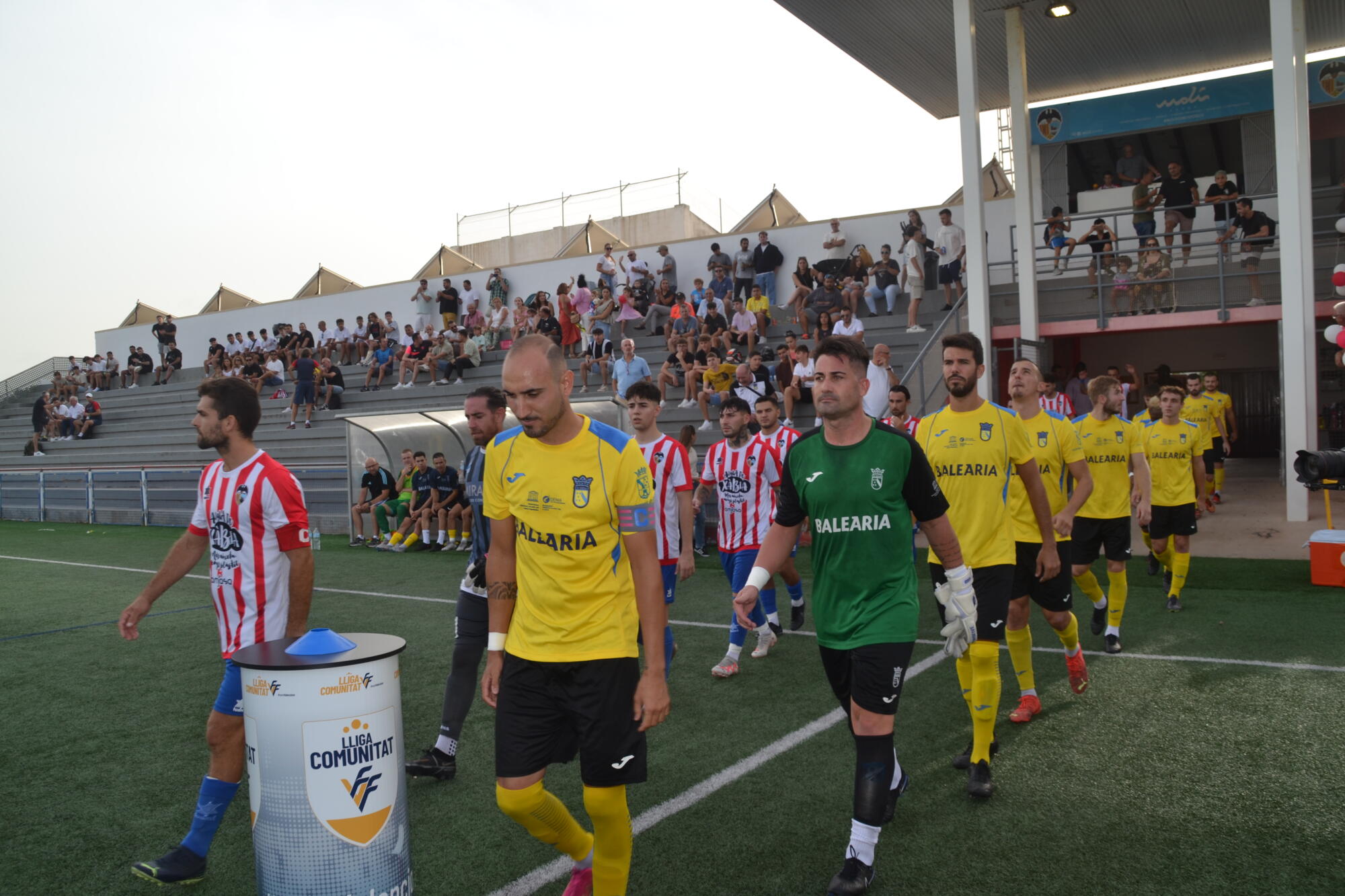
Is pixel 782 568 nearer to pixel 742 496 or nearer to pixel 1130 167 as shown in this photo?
pixel 742 496

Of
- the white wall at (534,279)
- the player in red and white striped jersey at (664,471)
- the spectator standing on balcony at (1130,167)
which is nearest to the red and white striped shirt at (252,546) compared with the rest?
the player in red and white striped jersey at (664,471)

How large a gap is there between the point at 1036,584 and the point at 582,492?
11.7 ft

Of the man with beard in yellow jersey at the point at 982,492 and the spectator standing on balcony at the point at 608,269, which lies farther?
the spectator standing on balcony at the point at 608,269

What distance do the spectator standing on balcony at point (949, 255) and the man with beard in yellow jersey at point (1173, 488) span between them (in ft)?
28.7

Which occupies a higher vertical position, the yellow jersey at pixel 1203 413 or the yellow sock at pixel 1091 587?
the yellow jersey at pixel 1203 413

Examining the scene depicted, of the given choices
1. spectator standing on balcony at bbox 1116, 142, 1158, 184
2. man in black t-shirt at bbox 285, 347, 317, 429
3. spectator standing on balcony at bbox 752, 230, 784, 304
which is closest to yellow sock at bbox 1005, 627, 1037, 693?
spectator standing on balcony at bbox 752, 230, 784, 304

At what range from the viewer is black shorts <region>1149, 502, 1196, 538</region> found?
910 centimetres

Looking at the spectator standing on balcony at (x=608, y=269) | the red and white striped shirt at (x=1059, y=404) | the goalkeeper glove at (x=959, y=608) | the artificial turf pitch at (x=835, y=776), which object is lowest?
the artificial turf pitch at (x=835, y=776)

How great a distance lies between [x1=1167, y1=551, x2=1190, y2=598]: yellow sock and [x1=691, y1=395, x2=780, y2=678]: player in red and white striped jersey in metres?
3.81

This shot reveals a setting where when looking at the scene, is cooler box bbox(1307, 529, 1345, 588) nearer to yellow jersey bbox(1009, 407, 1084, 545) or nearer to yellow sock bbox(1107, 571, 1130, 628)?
yellow sock bbox(1107, 571, 1130, 628)

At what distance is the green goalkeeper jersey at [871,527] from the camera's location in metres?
3.89

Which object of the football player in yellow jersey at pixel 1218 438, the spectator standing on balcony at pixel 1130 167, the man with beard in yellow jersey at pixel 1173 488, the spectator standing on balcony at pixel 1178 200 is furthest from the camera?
the spectator standing on balcony at pixel 1130 167

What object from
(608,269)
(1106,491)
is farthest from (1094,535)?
(608,269)

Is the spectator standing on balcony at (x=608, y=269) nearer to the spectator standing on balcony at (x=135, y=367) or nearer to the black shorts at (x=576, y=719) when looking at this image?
the spectator standing on balcony at (x=135, y=367)
